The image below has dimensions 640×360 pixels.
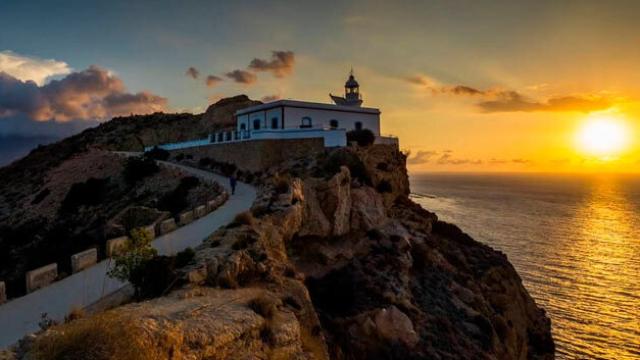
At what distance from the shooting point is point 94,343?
17.6 ft

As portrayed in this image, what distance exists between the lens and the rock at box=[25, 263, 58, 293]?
1064 centimetres

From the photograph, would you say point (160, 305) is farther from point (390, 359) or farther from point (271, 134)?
point (271, 134)

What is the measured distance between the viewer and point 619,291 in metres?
36.7

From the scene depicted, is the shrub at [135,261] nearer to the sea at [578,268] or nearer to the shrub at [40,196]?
the sea at [578,268]

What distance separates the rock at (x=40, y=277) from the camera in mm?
10641

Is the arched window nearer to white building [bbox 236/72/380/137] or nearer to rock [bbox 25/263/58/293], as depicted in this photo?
white building [bbox 236/72/380/137]

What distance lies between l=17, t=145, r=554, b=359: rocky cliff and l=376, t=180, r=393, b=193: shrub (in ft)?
0.39

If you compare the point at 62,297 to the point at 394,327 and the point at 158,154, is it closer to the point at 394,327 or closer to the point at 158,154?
the point at 394,327

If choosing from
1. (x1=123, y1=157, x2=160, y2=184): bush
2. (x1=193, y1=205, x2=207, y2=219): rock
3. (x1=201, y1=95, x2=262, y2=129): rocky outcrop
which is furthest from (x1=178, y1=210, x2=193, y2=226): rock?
(x1=201, y1=95, x2=262, y2=129): rocky outcrop

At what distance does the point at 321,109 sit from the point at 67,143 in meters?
63.6

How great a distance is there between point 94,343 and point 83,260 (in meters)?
8.34

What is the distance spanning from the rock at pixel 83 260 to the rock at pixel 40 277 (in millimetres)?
792

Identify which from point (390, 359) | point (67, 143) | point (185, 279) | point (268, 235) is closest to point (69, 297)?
point (185, 279)

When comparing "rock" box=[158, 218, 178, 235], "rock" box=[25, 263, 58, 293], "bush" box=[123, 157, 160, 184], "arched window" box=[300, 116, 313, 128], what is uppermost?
"arched window" box=[300, 116, 313, 128]
